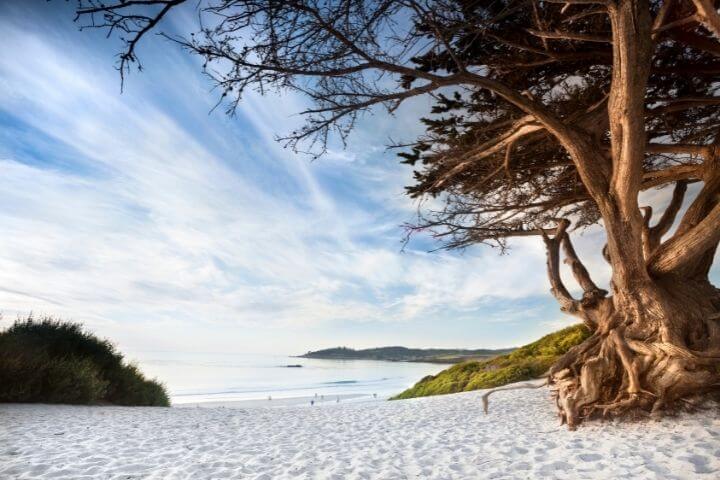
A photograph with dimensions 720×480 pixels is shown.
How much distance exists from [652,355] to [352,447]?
4.34 m

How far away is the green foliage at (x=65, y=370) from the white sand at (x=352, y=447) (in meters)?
0.73

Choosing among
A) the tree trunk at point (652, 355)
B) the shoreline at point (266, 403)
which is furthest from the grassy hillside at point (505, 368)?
the tree trunk at point (652, 355)

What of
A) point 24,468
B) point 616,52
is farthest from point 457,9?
point 24,468

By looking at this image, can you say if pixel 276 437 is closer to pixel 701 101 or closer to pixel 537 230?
pixel 537 230

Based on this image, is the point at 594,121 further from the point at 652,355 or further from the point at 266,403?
the point at 266,403

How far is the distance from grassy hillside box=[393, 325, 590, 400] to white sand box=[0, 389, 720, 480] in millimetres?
5522

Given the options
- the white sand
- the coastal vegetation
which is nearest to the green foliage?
the white sand

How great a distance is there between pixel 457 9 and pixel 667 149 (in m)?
4.47

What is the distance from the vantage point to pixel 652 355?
239 inches

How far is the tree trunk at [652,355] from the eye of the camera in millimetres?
5906

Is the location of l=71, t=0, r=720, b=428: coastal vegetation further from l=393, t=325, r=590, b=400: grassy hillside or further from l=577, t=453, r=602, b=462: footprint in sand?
l=393, t=325, r=590, b=400: grassy hillside

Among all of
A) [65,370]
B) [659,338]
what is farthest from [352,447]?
[65,370]

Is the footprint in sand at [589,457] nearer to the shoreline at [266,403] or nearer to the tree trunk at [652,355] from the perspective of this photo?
the tree trunk at [652,355]

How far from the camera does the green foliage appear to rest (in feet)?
27.7
